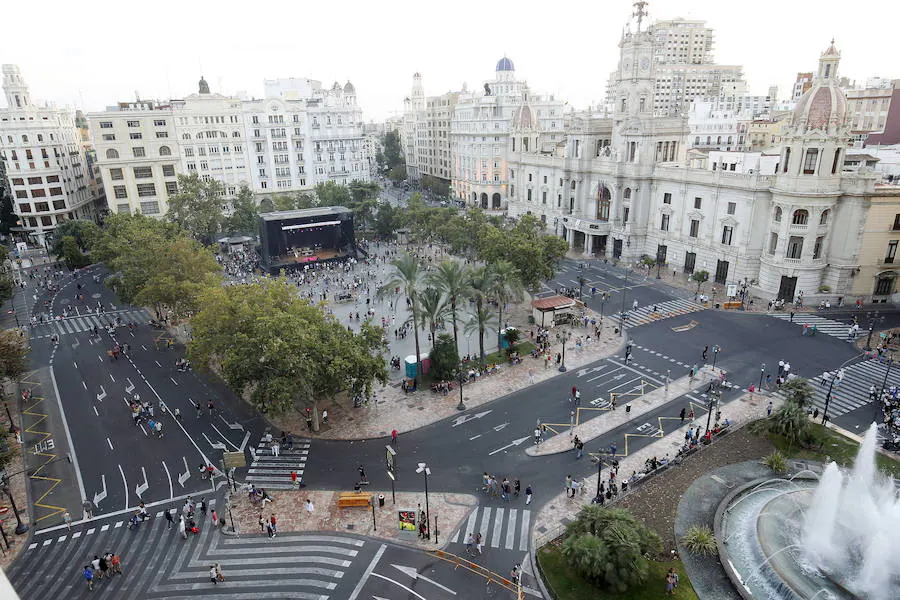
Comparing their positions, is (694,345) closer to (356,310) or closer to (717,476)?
(717,476)

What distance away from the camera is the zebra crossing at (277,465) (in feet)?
115

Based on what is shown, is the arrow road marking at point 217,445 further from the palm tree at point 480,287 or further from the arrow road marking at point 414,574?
the palm tree at point 480,287

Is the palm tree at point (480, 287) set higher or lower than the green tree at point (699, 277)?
higher

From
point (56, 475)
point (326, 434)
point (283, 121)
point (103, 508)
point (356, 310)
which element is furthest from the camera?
point (283, 121)

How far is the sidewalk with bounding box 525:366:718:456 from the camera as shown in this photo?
38.1m

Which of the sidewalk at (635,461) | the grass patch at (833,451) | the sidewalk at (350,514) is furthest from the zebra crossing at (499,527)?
the grass patch at (833,451)

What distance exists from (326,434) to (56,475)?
17.3m

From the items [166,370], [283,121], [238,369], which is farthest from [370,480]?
[283,121]

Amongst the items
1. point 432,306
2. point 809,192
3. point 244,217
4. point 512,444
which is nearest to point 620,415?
point 512,444

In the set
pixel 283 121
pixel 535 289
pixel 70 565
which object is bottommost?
pixel 70 565

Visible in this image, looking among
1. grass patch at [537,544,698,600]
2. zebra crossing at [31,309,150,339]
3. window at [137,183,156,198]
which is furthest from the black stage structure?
grass patch at [537,544,698,600]

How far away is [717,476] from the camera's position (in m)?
34.6

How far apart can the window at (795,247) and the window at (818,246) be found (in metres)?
1.33

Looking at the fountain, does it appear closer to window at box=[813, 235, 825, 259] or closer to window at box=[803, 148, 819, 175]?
window at box=[813, 235, 825, 259]
